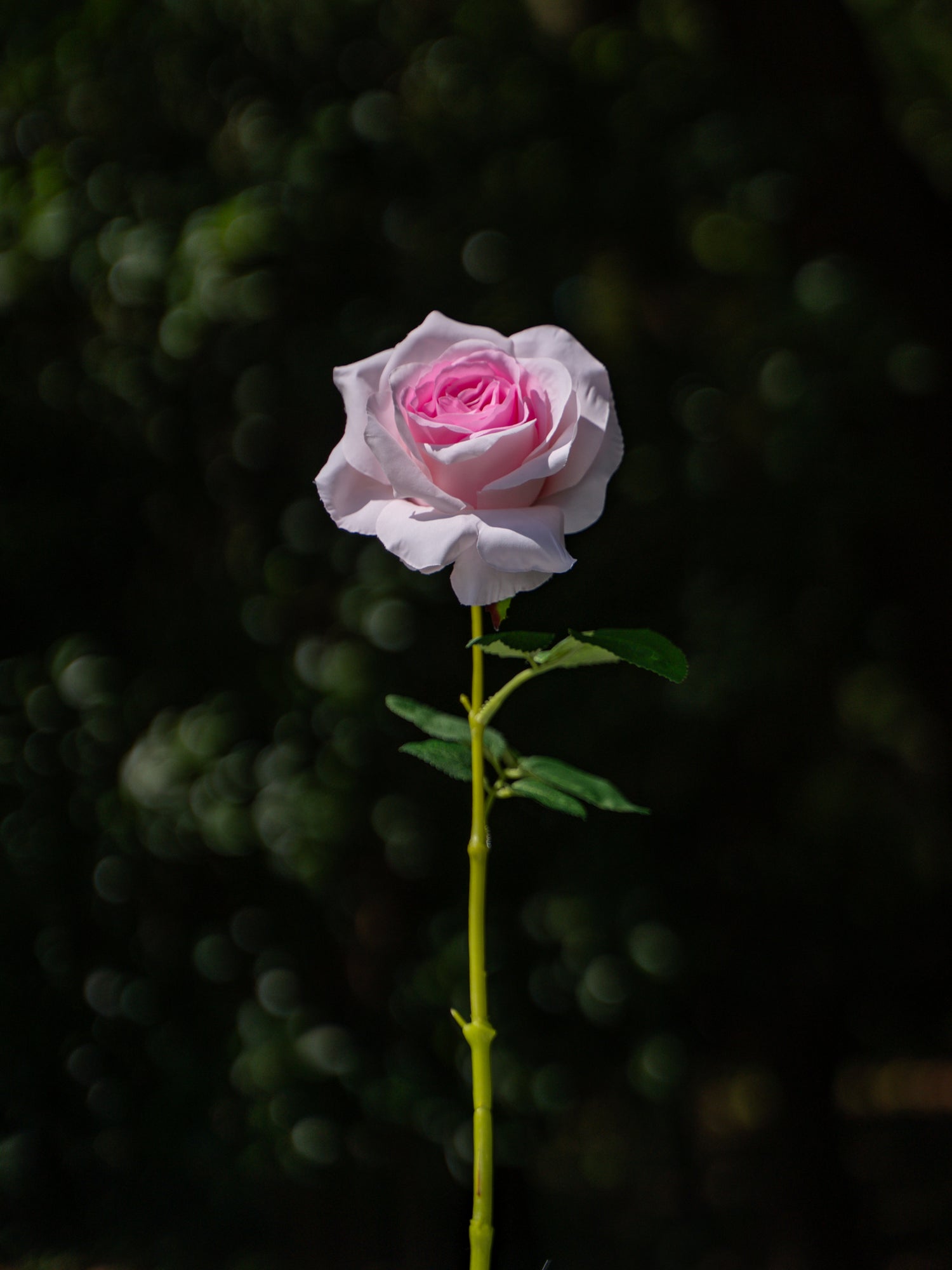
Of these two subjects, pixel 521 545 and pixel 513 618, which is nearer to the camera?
pixel 521 545

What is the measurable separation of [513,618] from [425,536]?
0.78 metres

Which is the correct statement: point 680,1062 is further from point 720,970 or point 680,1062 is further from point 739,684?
point 739,684

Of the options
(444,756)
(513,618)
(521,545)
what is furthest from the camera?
(513,618)

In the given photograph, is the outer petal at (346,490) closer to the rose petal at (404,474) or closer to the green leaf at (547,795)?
the rose petal at (404,474)

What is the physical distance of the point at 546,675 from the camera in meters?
1.12

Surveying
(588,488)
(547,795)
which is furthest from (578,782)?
(588,488)

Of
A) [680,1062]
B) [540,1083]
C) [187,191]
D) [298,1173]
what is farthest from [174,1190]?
[187,191]

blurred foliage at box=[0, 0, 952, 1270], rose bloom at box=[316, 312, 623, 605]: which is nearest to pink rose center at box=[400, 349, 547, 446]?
rose bloom at box=[316, 312, 623, 605]

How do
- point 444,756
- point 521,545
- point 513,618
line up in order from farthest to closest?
point 513,618 → point 444,756 → point 521,545

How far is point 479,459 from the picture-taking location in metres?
0.33

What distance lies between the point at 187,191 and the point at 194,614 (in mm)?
511

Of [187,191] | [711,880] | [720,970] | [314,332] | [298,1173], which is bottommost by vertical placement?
[298,1173]

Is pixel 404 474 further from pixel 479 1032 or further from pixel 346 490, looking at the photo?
pixel 479 1032

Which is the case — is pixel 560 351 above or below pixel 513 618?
above
